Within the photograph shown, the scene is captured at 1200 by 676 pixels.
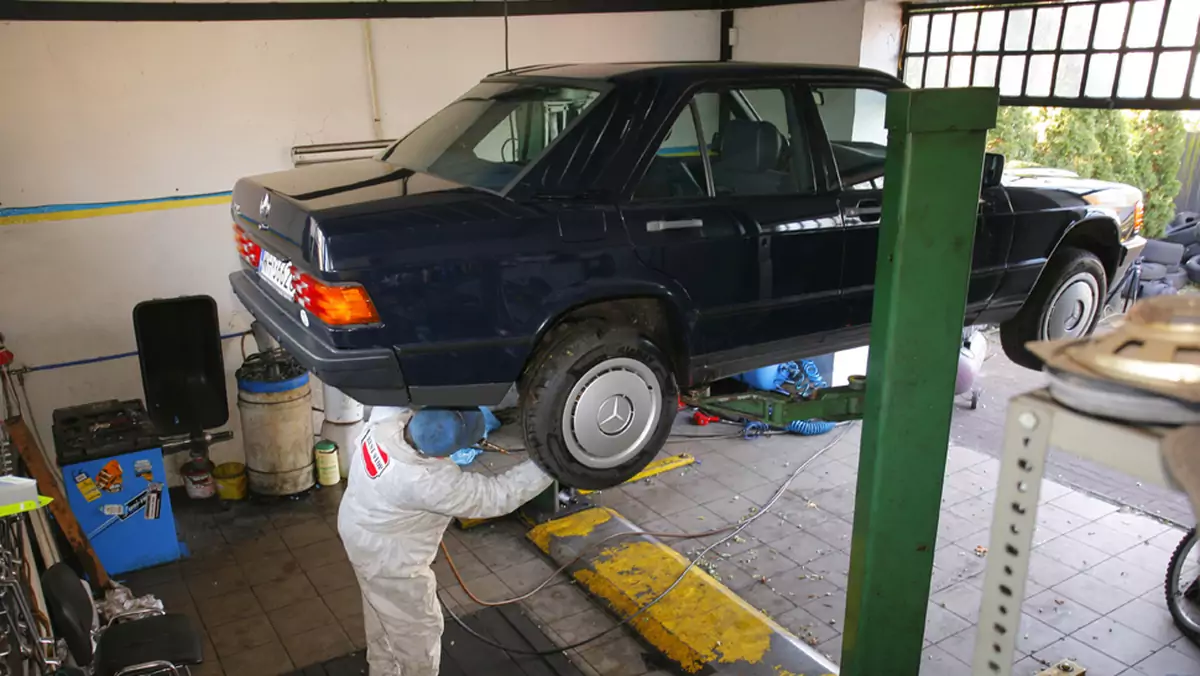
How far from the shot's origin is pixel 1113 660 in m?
4.23

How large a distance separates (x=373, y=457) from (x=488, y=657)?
139cm

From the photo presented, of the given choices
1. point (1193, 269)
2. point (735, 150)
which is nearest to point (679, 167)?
point (735, 150)

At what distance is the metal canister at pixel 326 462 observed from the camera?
20.1 feet

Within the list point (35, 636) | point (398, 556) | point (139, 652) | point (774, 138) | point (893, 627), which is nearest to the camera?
point (893, 627)

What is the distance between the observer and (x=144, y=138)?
17.7ft

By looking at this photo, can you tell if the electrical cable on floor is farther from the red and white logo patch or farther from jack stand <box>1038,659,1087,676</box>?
jack stand <box>1038,659,1087,676</box>

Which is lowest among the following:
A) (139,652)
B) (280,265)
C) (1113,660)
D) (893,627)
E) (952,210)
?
(1113,660)

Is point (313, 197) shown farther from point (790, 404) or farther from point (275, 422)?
point (275, 422)

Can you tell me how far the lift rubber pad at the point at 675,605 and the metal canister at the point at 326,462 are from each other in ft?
5.63

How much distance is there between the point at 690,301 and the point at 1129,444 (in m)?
1.65

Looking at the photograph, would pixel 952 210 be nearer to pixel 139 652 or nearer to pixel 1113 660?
pixel 139 652

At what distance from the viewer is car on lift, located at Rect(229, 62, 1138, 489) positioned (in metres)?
2.37

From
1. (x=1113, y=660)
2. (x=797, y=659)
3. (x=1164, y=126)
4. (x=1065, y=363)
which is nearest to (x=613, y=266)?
(x=1065, y=363)

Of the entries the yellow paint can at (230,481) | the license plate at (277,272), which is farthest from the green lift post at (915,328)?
the yellow paint can at (230,481)
